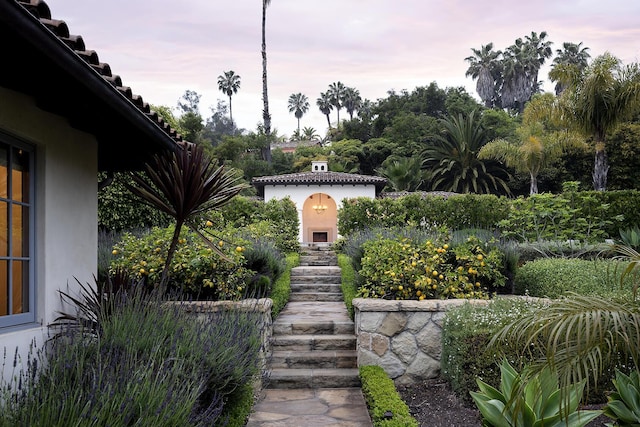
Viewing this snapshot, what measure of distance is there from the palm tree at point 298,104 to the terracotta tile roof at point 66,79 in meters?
63.9

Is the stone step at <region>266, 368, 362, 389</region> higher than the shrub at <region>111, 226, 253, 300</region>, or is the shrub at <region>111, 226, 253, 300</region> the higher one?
the shrub at <region>111, 226, 253, 300</region>

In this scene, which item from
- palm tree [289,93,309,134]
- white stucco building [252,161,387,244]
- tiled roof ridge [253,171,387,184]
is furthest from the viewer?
palm tree [289,93,309,134]

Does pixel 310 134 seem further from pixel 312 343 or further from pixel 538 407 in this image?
pixel 538 407

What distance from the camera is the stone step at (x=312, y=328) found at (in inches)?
297

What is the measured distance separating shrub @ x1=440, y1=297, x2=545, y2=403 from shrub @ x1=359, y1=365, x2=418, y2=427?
67cm

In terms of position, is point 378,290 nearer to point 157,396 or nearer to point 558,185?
point 157,396

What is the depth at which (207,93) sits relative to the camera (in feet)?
219

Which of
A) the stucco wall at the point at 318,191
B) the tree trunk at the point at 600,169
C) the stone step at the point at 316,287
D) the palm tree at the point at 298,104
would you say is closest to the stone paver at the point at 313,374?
the stone step at the point at 316,287

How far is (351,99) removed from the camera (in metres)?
59.1

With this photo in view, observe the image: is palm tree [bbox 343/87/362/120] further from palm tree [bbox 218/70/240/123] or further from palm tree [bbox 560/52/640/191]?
palm tree [bbox 560/52/640/191]

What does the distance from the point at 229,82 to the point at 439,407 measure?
5828 cm

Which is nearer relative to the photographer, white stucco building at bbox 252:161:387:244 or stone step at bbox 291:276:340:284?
stone step at bbox 291:276:340:284

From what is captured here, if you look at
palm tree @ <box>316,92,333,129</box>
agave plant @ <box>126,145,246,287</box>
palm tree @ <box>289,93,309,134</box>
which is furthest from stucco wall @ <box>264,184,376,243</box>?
palm tree @ <box>289,93,309,134</box>

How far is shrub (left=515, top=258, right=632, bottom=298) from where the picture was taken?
7082 mm
